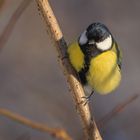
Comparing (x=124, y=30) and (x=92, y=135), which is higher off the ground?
(x=92, y=135)

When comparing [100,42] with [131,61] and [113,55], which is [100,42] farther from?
[131,61]

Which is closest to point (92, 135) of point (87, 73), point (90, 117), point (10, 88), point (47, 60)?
point (90, 117)

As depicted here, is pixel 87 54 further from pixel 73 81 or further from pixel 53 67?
pixel 53 67

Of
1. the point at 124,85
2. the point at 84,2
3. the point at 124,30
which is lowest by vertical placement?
the point at 124,85

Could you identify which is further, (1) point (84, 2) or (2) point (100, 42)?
(1) point (84, 2)

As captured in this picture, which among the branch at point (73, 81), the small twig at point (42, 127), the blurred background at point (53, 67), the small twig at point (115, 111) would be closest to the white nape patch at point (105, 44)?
the branch at point (73, 81)

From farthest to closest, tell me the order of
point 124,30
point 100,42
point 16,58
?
1. point 124,30
2. point 16,58
3. point 100,42
